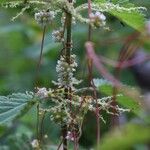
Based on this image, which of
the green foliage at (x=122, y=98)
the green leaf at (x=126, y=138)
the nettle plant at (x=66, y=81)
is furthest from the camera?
the green foliage at (x=122, y=98)

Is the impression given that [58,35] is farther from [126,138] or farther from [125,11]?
[126,138]

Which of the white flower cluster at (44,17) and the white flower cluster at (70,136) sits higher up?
the white flower cluster at (44,17)

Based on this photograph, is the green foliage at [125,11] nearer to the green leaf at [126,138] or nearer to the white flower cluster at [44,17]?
the white flower cluster at [44,17]

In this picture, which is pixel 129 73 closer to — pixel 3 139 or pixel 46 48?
pixel 46 48

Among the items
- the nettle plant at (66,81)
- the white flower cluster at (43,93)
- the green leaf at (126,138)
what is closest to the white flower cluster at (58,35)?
the nettle plant at (66,81)

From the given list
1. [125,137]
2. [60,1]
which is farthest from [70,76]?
[125,137]

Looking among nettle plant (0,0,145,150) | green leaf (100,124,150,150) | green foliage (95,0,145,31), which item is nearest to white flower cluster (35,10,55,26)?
nettle plant (0,0,145,150)

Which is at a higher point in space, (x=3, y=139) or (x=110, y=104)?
(x=110, y=104)
